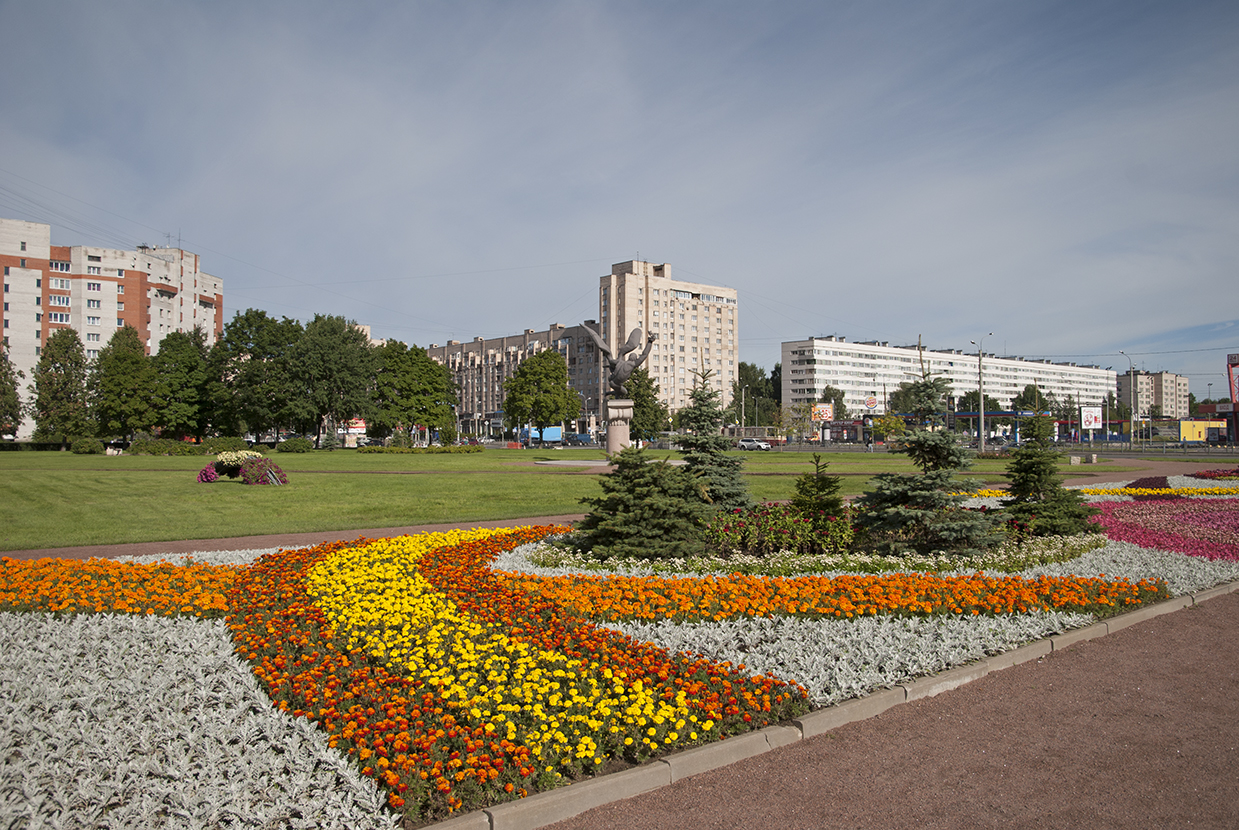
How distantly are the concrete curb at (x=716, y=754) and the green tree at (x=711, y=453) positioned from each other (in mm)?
6428

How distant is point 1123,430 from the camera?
126250mm

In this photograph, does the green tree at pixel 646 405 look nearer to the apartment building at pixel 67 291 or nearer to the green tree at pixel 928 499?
the apartment building at pixel 67 291

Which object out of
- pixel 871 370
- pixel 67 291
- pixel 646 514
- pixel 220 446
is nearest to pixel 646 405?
pixel 220 446

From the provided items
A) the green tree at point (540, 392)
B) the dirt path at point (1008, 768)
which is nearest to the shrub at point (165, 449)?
the green tree at point (540, 392)

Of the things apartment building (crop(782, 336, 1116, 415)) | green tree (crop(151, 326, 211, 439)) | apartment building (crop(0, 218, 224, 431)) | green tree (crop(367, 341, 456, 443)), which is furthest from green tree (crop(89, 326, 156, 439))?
apartment building (crop(782, 336, 1116, 415))

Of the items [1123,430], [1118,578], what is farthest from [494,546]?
[1123,430]

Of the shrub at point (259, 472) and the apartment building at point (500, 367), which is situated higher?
the apartment building at point (500, 367)

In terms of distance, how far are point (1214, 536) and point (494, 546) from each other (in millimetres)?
13115

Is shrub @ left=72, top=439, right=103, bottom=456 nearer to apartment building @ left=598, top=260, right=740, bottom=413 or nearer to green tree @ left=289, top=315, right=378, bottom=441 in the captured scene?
green tree @ left=289, top=315, right=378, bottom=441

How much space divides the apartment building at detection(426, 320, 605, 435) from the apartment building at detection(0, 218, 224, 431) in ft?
138

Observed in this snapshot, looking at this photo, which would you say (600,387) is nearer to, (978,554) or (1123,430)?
(1123,430)

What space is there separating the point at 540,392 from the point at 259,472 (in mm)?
56596

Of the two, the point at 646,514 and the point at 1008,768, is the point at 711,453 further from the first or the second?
the point at 1008,768

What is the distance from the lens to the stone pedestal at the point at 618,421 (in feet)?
108
